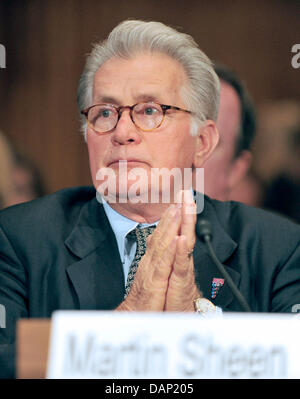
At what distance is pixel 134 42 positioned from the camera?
2.15 m

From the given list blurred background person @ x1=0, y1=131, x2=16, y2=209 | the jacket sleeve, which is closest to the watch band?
the jacket sleeve

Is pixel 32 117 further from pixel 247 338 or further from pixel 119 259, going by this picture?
pixel 247 338

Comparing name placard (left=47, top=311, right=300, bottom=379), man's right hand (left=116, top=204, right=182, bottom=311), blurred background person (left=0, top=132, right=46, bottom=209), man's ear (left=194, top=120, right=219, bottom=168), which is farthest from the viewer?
blurred background person (left=0, top=132, right=46, bottom=209)

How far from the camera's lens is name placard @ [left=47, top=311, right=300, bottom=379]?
1251 mm

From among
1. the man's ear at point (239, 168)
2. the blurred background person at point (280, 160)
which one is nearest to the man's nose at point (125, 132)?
the man's ear at point (239, 168)

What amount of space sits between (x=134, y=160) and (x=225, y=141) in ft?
3.11

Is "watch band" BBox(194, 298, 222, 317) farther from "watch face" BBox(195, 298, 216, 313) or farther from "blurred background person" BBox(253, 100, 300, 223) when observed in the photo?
"blurred background person" BBox(253, 100, 300, 223)

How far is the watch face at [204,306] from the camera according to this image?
1.86m

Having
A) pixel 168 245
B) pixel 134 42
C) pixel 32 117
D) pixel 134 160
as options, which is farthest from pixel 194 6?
pixel 168 245

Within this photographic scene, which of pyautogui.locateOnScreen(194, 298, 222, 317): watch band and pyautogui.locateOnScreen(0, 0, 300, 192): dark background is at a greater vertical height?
pyautogui.locateOnScreen(0, 0, 300, 192): dark background

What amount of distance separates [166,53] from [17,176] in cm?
133

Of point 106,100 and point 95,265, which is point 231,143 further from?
point 95,265

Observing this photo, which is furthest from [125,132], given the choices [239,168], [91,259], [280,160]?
[280,160]

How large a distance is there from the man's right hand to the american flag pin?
0.26 metres
